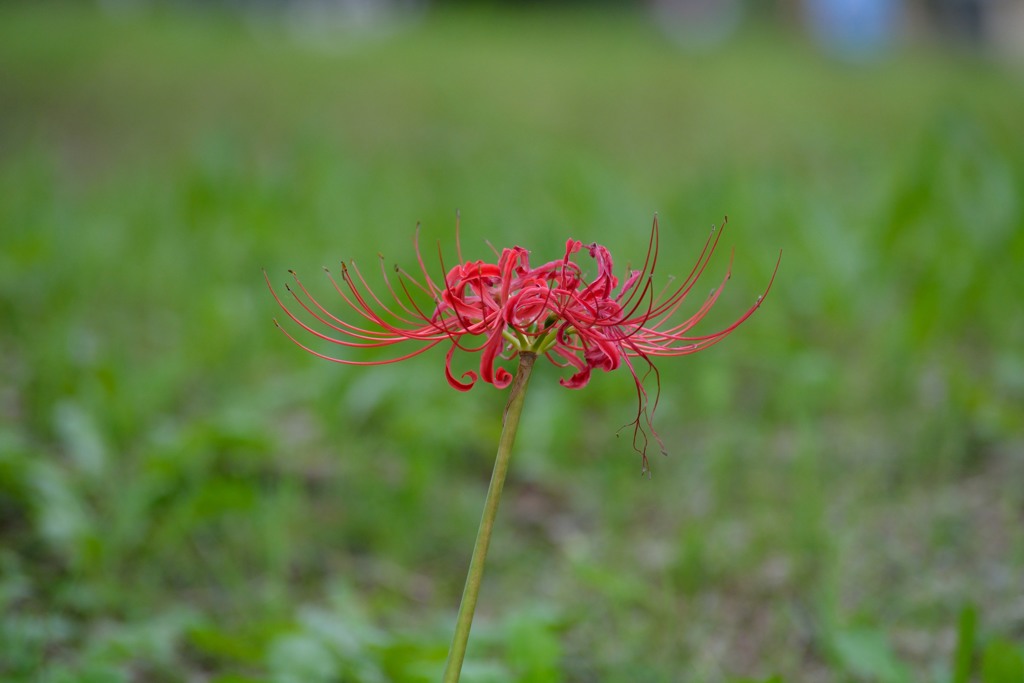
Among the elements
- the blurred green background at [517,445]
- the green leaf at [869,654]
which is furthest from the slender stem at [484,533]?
the green leaf at [869,654]

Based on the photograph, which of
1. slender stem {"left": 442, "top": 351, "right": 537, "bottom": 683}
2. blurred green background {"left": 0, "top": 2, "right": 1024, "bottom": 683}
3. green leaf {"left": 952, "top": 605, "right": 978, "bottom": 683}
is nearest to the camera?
slender stem {"left": 442, "top": 351, "right": 537, "bottom": 683}

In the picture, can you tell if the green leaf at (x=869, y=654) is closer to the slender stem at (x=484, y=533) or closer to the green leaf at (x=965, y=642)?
the green leaf at (x=965, y=642)

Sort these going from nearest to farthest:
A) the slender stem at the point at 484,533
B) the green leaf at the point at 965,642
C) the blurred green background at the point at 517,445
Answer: the slender stem at the point at 484,533 < the green leaf at the point at 965,642 < the blurred green background at the point at 517,445

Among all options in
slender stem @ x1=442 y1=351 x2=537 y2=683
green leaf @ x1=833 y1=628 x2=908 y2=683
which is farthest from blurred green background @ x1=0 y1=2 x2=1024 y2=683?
slender stem @ x1=442 y1=351 x2=537 y2=683

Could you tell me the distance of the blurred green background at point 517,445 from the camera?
1888 mm

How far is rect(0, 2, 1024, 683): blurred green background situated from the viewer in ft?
6.19

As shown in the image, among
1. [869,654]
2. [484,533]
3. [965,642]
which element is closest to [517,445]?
[869,654]

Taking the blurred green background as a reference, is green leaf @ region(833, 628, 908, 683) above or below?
below

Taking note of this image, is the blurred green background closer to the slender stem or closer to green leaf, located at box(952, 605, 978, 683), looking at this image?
green leaf, located at box(952, 605, 978, 683)

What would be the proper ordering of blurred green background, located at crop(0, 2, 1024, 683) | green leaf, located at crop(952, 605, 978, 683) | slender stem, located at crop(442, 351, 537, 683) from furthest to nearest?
blurred green background, located at crop(0, 2, 1024, 683) < green leaf, located at crop(952, 605, 978, 683) < slender stem, located at crop(442, 351, 537, 683)

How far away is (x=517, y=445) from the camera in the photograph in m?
2.68

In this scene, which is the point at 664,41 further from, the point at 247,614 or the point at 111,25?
the point at 247,614

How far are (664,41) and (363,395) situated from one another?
8803 millimetres

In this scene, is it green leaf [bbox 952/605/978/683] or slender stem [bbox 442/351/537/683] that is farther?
green leaf [bbox 952/605/978/683]
